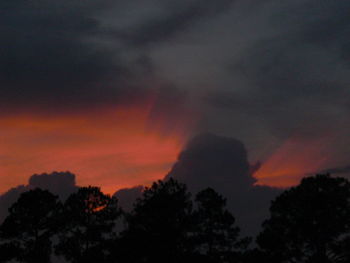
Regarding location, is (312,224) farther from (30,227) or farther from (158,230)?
(30,227)

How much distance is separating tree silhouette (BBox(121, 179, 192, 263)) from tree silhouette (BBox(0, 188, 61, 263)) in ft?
31.8

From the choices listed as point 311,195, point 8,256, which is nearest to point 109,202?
point 8,256

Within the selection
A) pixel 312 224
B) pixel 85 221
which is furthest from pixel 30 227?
pixel 312 224

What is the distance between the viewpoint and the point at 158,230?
52.3 metres

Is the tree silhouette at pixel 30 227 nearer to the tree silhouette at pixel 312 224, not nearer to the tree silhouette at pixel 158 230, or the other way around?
the tree silhouette at pixel 158 230

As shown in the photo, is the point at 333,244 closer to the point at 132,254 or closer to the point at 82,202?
the point at 132,254

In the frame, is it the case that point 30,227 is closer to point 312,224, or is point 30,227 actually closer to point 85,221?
point 85,221

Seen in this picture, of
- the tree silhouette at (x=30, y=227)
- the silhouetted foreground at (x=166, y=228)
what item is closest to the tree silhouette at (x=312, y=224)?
the silhouetted foreground at (x=166, y=228)

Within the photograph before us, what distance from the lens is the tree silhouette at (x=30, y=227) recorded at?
181ft

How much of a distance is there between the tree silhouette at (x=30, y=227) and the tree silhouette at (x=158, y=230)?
971 centimetres

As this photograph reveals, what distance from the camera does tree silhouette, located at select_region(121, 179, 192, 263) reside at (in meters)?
50.4

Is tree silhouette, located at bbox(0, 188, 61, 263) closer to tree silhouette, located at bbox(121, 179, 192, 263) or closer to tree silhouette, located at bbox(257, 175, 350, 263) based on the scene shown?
tree silhouette, located at bbox(121, 179, 192, 263)

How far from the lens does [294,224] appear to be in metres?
57.0

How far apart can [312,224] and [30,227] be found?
32391 millimetres
